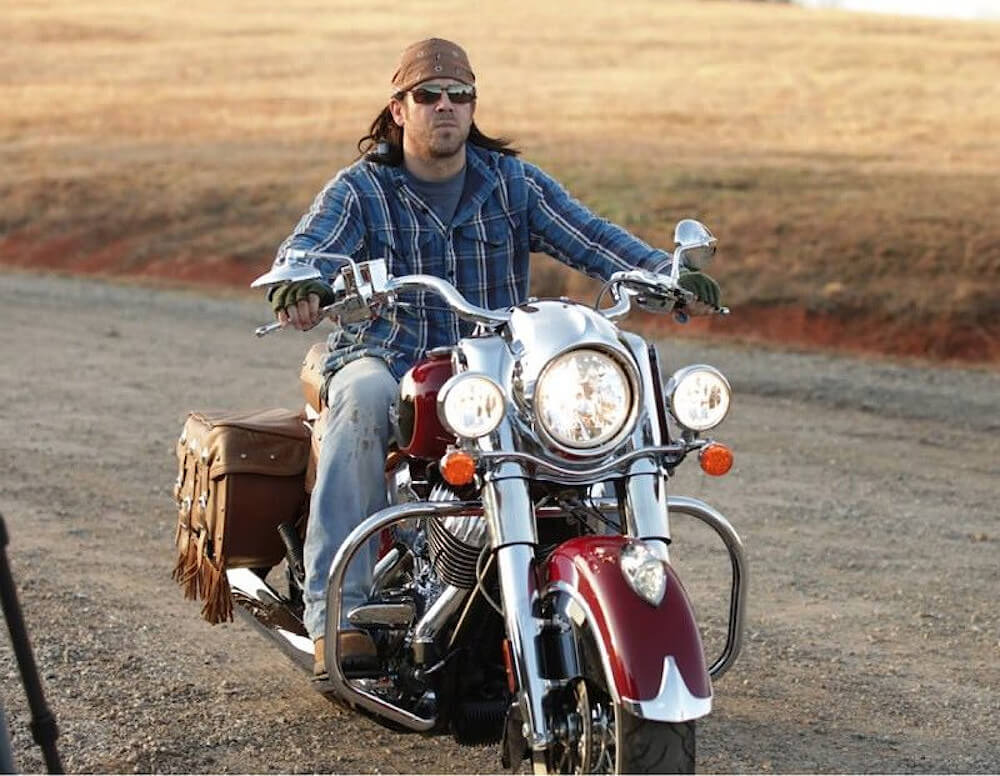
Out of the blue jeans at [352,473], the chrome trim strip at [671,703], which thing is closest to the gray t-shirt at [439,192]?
the blue jeans at [352,473]

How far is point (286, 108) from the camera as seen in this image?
34594 millimetres

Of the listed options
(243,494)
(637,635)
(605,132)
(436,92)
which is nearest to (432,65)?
(436,92)

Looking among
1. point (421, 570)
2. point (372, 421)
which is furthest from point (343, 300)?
point (421, 570)

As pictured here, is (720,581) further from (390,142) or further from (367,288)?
(367,288)

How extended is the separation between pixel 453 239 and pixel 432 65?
464 millimetres

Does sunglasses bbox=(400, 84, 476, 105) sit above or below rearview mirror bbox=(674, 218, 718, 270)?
above

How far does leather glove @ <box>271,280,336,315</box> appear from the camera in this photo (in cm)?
461

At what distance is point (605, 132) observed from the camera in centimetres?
3022

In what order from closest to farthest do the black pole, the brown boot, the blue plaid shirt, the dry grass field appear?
the black pole
the brown boot
the blue plaid shirt
the dry grass field

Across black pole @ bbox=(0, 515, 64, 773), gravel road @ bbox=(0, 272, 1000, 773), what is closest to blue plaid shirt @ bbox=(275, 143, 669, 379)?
gravel road @ bbox=(0, 272, 1000, 773)

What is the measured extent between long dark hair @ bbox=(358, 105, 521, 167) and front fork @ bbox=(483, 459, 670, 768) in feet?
4.52

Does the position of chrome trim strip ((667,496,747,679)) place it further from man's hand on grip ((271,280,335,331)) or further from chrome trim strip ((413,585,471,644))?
man's hand on grip ((271,280,335,331))

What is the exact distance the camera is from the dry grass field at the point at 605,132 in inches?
732

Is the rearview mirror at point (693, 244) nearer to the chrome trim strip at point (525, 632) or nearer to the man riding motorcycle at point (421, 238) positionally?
the man riding motorcycle at point (421, 238)
